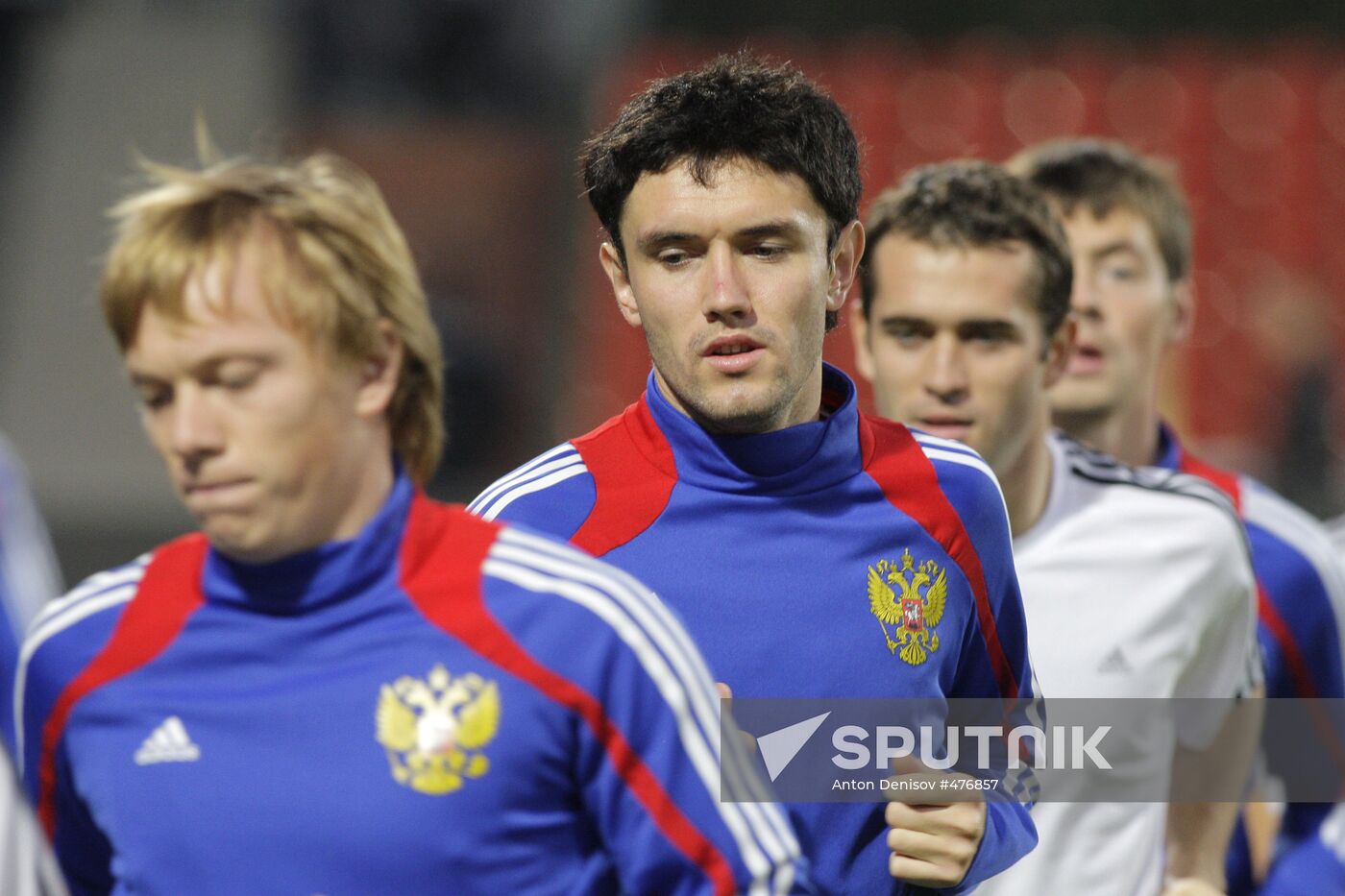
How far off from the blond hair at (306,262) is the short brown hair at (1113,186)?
2163mm

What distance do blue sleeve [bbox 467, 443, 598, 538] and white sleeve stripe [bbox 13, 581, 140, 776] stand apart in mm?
509

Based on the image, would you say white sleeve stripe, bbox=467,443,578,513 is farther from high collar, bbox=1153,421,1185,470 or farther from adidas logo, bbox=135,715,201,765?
high collar, bbox=1153,421,1185,470

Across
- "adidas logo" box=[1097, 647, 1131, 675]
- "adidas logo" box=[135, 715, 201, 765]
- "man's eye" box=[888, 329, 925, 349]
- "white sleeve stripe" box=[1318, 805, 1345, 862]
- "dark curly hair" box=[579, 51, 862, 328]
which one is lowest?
"white sleeve stripe" box=[1318, 805, 1345, 862]

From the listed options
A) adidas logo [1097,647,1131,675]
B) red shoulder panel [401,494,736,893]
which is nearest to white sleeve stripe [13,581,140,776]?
red shoulder panel [401,494,736,893]

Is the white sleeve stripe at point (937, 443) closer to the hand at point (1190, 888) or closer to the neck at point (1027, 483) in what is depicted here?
the neck at point (1027, 483)

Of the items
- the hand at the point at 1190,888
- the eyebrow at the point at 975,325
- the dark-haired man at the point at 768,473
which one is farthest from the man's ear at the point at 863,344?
the hand at the point at 1190,888

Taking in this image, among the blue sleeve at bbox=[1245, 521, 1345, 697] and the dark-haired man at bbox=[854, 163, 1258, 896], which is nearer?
the dark-haired man at bbox=[854, 163, 1258, 896]

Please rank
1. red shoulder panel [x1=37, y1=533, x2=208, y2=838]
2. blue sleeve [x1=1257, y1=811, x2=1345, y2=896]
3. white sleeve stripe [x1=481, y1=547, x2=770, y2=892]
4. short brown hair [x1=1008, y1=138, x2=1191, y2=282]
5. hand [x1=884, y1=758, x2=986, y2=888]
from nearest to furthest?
white sleeve stripe [x1=481, y1=547, x2=770, y2=892]
red shoulder panel [x1=37, y1=533, x2=208, y2=838]
hand [x1=884, y1=758, x2=986, y2=888]
blue sleeve [x1=1257, y1=811, x2=1345, y2=896]
short brown hair [x1=1008, y1=138, x2=1191, y2=282]

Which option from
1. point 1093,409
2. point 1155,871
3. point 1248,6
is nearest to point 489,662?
point 1155,871

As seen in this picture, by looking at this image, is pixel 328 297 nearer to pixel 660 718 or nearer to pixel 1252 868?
pixel 660 718

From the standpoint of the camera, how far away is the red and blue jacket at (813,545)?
90.0 inches

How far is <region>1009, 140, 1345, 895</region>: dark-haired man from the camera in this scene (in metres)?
3.51

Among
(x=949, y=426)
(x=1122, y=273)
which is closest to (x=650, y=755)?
(x=949, y=426)

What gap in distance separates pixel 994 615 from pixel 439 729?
96 centimetres
